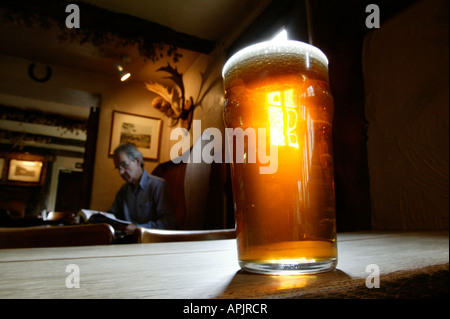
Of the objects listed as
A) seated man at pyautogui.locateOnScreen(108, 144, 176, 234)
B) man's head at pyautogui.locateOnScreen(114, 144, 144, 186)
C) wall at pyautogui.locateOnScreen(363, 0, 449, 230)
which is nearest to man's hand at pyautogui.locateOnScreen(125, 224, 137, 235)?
seated man at pyautogui.locateOnScreen(108, 144, 176, 234)

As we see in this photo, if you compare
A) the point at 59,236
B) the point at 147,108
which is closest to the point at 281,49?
the point at 59,236

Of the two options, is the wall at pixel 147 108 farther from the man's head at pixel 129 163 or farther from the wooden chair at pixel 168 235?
the wooden chair at pixel 168 235

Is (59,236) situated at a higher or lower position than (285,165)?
lower

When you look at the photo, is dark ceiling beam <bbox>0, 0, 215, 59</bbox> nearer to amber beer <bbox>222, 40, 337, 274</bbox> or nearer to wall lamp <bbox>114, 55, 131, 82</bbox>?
wall lamp <bbox>114, 55, 131, 82</bbox>

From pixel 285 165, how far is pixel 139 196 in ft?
7.60

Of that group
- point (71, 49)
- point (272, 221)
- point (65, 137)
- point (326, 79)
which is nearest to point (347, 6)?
point (326, 79)

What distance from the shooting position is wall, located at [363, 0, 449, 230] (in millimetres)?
1069

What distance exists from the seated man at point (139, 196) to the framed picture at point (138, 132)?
4.63 ft

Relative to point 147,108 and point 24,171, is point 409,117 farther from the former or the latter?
point 24,171

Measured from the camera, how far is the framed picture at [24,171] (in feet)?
37.1

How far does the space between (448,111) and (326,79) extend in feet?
3.31

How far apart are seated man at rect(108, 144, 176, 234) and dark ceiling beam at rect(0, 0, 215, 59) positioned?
1332 mm

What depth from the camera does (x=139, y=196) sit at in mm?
2436

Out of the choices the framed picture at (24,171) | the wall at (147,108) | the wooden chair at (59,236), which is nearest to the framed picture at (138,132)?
the wall at (147,108)
